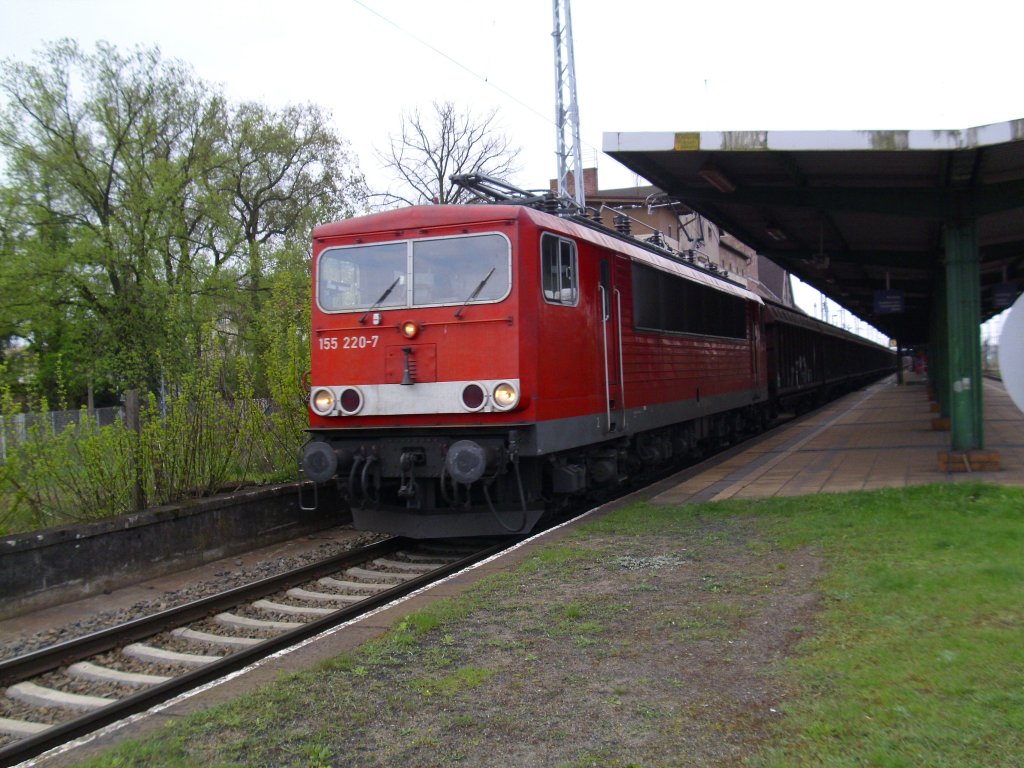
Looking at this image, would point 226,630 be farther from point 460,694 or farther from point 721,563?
point 721,563

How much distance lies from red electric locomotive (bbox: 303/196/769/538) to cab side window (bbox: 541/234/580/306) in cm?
2

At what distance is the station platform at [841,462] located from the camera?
34.1ft

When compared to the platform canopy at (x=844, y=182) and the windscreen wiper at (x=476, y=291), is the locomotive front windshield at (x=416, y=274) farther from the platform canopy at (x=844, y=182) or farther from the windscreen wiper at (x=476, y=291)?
the platform canopy at (x=844, y=182)

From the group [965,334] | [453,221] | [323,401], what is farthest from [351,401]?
[965,334]

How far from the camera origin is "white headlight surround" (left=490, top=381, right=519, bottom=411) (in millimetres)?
8367

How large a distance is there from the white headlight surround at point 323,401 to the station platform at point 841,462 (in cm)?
370

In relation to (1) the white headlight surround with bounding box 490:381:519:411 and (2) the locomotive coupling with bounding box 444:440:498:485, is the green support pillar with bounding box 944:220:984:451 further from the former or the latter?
(2) the locomotive coupling with bounding box 444:440:498:485

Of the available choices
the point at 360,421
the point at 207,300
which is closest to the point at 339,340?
the point at 360,421

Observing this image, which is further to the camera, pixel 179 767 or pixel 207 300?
pixel 207 300

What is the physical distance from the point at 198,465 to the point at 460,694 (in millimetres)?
6729

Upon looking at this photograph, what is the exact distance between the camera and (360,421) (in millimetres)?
9016

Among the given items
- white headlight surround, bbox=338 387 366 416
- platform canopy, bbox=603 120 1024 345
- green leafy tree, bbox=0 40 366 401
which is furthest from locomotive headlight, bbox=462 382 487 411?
green leafy tree, bbox=0 40 366 401

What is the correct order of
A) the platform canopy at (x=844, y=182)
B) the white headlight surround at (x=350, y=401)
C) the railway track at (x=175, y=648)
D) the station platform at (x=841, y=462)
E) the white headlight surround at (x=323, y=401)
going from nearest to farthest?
the railway track at (x=175, y=648), the white headlight surround at (x=350, y=401), the white headlight surround at (x=323, y=401), the platform canopy at (x=844, y=182), the station platform at (x=841, y=462)

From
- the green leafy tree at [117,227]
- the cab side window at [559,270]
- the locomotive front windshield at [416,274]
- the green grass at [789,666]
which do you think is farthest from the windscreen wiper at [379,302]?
the green leafy tree at [117,227]
